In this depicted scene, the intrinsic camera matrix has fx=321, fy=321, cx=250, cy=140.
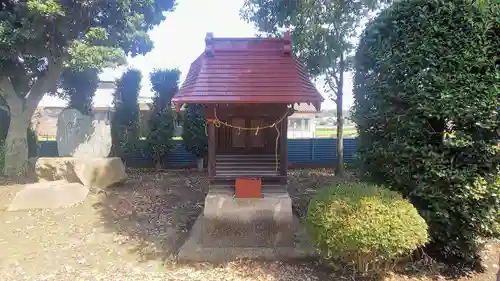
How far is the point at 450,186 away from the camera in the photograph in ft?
15.7

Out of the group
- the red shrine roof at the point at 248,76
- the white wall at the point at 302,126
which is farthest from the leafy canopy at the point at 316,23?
the white wall at the point at 302,126

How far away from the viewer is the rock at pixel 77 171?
9086 mm

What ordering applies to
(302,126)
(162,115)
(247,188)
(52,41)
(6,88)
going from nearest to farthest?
(247,188) < (52,41) < (6,88) < (162,115) < (302,126)

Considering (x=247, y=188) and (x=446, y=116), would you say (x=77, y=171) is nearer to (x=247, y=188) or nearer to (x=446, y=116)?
(x=247, y=188)

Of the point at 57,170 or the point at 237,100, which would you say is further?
the point at 57,170

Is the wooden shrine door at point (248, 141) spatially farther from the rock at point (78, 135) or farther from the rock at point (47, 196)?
the rock at point (78, 135)

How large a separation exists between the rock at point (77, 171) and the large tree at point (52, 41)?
2.36m

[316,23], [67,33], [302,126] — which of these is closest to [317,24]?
[316,23]

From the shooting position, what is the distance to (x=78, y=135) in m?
9.99

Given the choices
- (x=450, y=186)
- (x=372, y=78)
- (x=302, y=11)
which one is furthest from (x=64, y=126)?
(x=450, y=186)

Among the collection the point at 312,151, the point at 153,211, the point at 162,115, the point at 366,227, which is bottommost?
the point at 153,211

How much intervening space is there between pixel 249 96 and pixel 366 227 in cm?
297

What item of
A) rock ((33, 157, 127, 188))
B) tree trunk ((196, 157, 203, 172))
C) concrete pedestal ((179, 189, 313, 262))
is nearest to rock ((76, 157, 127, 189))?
rock ((33, 157, 127, 188))

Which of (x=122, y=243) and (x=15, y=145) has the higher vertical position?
(x=15, y=145)
